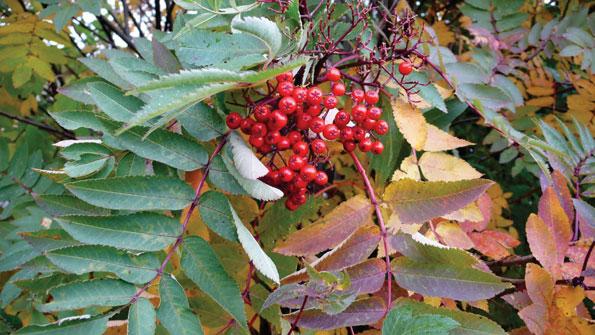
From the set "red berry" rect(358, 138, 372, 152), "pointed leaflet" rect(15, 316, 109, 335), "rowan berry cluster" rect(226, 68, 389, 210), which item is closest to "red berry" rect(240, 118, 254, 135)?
"rowan berry cluster" rect(226, 68, 389, 210)

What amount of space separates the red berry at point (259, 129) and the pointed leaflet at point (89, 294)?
294 millimetres

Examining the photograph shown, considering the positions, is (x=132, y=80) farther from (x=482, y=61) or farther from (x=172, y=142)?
(x=482, y=61)

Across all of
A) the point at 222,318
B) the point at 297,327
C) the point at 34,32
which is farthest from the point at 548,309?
the point at 34,32

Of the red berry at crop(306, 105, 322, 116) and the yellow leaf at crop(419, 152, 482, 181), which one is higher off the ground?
the red berry at crop(306, 105, 322, 116)

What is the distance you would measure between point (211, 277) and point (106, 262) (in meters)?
0.15

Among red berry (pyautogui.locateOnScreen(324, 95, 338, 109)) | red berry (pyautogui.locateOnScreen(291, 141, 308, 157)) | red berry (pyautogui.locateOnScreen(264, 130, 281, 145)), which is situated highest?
red berry (pyautogui.locateOnScreen(324, 95, 338, 109))

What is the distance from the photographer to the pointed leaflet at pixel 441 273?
0.72 metres

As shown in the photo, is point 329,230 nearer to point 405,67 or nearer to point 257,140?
point 257,140

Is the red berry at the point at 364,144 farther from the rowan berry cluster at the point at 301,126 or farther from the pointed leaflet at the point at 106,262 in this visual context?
the pointed leaflet at the point at 106,262

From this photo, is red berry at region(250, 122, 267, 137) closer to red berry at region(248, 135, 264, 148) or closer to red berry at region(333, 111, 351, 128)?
red berry at region(248, 135, 264, 148)

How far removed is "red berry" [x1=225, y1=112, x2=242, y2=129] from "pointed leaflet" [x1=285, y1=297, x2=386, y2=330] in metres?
0.30

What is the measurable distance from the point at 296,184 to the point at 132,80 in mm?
321

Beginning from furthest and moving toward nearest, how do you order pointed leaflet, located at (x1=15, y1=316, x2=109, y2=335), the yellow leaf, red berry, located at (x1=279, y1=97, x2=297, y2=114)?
the yellow leaf
red berry, located at (x1=279, y1=97, x2=297, y2=114)
pointed leaflet, located at (x1=15, y1=316, x2=109, y2=335)

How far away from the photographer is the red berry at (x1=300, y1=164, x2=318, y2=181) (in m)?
0.83
